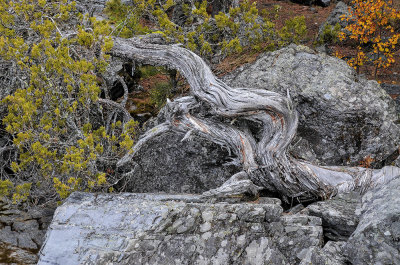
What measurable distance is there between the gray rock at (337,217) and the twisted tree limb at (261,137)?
1208 millimetres

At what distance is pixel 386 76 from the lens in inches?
558

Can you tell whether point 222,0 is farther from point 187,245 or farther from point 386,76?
point 187,245

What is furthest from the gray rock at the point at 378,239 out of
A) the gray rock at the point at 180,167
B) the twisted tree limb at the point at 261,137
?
the gray rock at the point at 180,167

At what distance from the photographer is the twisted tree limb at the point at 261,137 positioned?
7.33 m

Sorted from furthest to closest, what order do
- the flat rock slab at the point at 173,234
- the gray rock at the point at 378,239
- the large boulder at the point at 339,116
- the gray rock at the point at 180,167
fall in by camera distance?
the large boulder at the point at 339,116
the gray rock at the point at 180,167
the flat rock slab at the point at 173,234
the gray rock at the point at 378,239

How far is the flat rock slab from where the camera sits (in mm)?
4736

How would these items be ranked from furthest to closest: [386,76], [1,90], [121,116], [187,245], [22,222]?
[386,76]
[121,116]
[1,90]
[22,222]
[187,245]

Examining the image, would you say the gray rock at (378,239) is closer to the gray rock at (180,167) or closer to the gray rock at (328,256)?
the gray rock at (328,256)

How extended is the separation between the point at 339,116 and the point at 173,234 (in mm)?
4968

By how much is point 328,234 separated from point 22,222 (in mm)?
4937

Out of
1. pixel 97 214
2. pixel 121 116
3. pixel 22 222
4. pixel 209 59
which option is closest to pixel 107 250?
pixel 97 214

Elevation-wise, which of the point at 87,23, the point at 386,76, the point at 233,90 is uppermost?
the point at 87,23

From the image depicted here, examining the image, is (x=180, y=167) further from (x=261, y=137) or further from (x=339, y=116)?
(x=339, y=116)

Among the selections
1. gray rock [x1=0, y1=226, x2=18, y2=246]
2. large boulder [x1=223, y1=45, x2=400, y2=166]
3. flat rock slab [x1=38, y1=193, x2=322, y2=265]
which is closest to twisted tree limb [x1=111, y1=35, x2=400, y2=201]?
large boulder [x1=223, y1=45, x2=400, y2=166]
